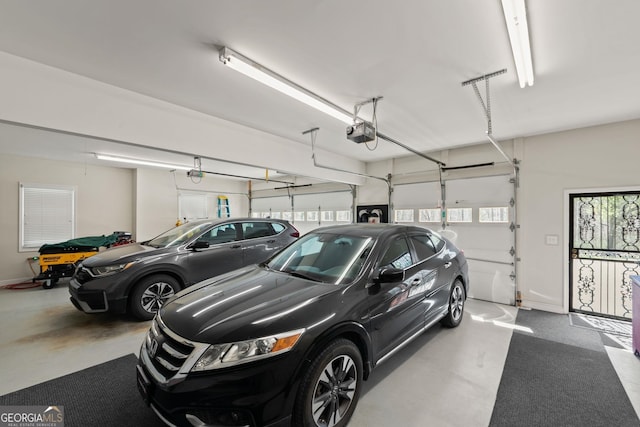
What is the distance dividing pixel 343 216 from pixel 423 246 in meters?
4.37

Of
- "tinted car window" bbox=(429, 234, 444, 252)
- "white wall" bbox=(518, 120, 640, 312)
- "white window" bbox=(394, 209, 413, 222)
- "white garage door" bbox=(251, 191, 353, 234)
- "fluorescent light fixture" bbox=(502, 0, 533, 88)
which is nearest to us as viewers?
"fluorescent light fixture" bbox=(502, 0, 533, 88)

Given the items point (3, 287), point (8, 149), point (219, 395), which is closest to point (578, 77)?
point (219, 395)

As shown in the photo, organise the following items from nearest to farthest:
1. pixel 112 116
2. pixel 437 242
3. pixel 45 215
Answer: pixel 112 116, pixel 437 242, pixel 45 215

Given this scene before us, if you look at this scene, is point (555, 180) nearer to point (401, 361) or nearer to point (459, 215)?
point (459, 215)

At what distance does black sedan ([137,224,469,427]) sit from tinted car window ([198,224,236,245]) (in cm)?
193

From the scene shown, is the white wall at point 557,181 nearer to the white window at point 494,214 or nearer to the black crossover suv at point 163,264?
the white window at point 494,214

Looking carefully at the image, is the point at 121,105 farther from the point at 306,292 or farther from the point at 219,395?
the point at 219,395

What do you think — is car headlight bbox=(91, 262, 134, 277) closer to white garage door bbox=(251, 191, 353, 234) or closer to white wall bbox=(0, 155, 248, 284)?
white wall bbox=(0, 155, 248, 284)

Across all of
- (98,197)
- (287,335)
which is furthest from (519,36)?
(98,197)

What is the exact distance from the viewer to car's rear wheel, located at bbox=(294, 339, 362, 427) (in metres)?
1.46

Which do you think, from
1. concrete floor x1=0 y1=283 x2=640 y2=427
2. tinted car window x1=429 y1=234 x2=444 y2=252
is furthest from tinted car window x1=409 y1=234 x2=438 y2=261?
concrete floor x1=0 y1=283 x2=640 y2=427

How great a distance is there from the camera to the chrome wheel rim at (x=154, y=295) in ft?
11.6

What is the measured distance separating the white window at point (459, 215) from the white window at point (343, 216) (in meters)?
2.55

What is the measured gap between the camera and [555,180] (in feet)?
14.1
